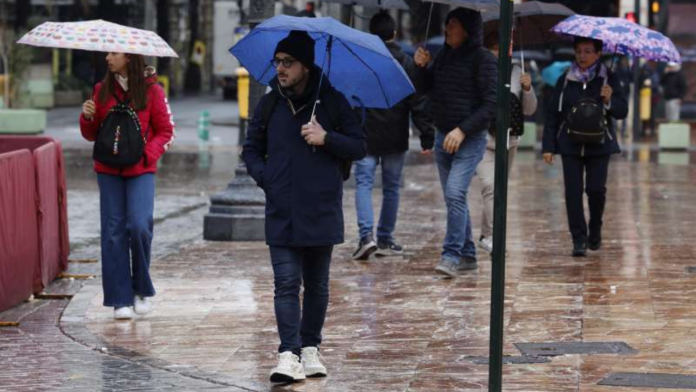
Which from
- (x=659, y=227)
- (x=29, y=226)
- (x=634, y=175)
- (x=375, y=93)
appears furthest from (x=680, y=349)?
(x=634, y=175)

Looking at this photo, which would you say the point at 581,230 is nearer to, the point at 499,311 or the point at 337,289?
the point at 337,289

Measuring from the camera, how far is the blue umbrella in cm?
777

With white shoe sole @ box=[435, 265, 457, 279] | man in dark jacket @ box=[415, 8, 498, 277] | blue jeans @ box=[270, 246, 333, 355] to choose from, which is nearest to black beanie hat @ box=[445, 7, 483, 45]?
man in dark jacket @ box=[415, 8, 498, 277]

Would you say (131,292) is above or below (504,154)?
below

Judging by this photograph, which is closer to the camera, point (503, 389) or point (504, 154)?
point (504, 154)

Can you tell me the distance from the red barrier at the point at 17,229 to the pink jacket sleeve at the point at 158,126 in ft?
3.30

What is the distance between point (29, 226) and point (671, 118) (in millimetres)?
25254

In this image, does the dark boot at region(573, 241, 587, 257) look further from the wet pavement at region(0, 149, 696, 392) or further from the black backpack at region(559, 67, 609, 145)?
the black backpack at region(559, 67, 609, 145)

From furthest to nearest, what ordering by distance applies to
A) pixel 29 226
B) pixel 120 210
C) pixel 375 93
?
pixel 29 226 → pixel 120 210 → pixel 375 93

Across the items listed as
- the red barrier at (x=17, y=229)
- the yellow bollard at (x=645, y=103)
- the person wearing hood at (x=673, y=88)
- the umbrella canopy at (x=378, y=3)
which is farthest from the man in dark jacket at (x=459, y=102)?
the person wearing hood at (x=673, y=88)

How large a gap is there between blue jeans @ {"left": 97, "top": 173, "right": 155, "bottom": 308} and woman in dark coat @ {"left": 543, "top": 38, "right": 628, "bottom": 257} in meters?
3.78

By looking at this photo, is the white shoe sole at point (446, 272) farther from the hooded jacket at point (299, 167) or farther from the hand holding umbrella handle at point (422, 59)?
the hooded jacket at point (299, 167)

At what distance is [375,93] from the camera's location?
7.93 meters

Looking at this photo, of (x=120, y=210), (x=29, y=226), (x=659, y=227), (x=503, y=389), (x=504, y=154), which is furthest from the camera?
(x=659, y=227)
